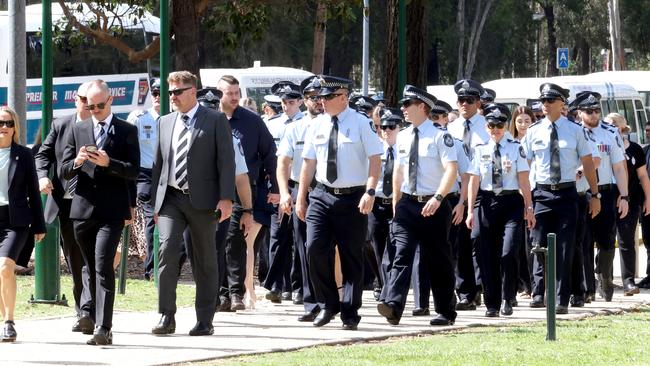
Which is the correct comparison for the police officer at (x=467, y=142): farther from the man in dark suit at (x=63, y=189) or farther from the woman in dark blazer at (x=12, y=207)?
the woman in dark blazer at (x=12, y=207)

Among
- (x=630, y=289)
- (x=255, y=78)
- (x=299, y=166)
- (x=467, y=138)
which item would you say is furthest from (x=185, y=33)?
(x=255, y=78)

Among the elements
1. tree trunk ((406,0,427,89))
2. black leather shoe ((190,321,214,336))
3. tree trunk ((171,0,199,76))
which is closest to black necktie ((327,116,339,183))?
black leather shoe ((190,321,214,336))

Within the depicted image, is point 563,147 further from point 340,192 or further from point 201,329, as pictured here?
point 201,329

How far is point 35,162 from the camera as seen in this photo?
36.5 ft

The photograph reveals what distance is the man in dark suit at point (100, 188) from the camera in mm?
10664

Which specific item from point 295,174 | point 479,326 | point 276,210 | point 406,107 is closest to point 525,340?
point 479,326

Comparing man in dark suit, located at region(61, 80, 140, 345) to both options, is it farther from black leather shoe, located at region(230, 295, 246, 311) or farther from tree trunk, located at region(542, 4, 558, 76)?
tree trunk, located at region(542, 4, 558, 76)

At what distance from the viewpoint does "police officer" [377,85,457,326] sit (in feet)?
39.8

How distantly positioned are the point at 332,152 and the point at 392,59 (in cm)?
676

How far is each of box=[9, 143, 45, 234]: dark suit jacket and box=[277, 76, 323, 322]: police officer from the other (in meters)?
2.18

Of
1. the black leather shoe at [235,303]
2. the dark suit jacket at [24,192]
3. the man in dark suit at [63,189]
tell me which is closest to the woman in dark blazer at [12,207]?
the dark suit jacket at [24,192]

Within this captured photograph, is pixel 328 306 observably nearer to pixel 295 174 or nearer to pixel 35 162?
pixel 295 174

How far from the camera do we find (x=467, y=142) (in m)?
14.0

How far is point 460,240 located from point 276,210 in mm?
1880
